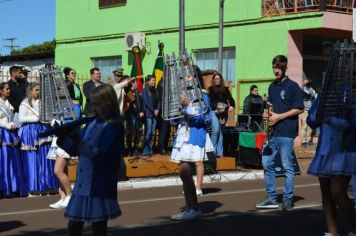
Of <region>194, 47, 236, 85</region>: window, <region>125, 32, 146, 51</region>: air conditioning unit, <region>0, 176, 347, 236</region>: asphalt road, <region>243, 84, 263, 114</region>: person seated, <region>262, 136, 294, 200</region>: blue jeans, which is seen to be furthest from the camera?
<region>125, 32, 146, 51</region>: air conditioning unit

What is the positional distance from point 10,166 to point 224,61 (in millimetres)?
14090

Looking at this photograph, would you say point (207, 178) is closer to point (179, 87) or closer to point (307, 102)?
point (179, 87)

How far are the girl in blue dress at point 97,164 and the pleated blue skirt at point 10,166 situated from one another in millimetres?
6307

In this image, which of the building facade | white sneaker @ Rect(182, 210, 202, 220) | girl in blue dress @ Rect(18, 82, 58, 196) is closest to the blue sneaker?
white sneaker @ Rect(182, 210, 202, 220)

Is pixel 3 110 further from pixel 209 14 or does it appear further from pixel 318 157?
pixel 209 14

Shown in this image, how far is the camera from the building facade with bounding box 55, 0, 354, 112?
23406 mm

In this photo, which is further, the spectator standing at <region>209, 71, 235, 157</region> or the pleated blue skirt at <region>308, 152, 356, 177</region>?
the spectator standing at <region>209, 71, 235, 157</region>

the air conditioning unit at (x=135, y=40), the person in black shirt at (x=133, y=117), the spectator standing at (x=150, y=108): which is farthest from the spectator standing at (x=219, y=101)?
the air conditioning unit at (x=135, y=40)

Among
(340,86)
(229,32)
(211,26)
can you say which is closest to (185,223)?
(340,86)

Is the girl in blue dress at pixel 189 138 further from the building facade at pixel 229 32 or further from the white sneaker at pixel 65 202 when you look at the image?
the building facade at pixel 229 32

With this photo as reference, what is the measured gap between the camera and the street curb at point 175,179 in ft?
46.0


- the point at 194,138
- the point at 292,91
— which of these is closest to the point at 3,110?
the point at 194,138

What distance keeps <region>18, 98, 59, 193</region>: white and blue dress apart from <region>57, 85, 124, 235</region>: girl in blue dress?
622cm

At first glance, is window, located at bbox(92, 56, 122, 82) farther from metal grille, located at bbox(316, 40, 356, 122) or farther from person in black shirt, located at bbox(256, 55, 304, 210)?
metal grille, located at bbox(316, 40, 356, 122)
